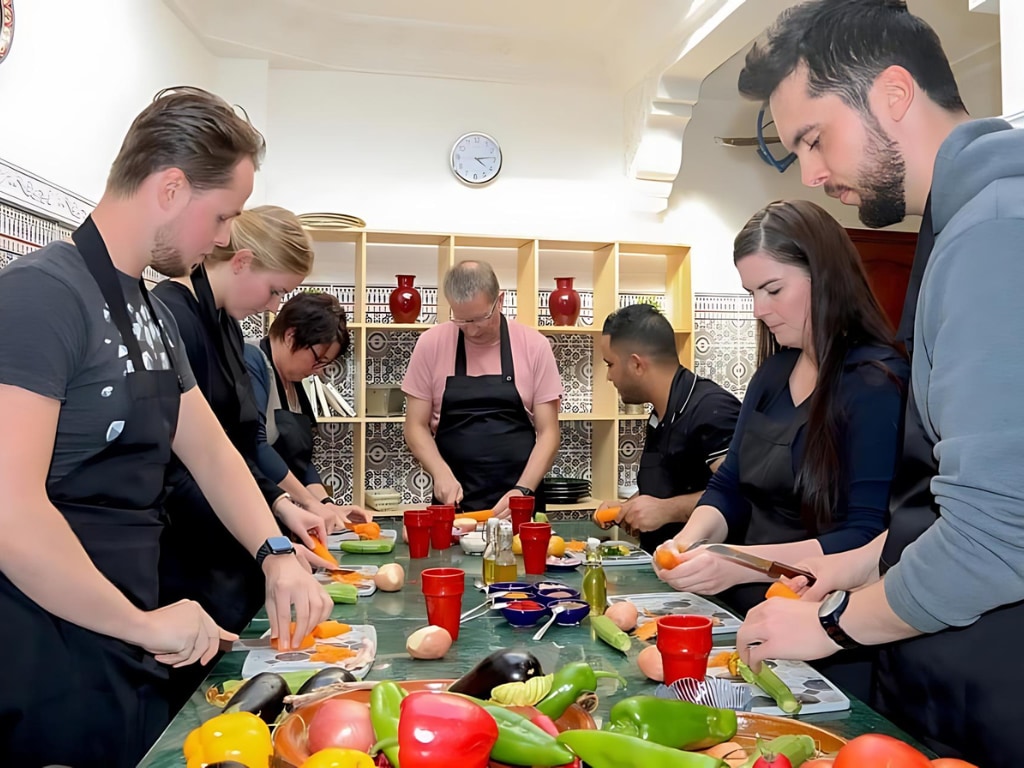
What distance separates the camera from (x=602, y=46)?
527 centimetres

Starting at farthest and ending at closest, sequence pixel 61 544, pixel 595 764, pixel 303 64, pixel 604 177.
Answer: pixel 604 177 < pixel 303 64 < pixel 61 544 < pixel 595 764

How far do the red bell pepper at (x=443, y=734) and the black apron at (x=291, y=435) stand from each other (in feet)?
8.69

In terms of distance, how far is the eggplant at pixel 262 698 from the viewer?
1.05 metres

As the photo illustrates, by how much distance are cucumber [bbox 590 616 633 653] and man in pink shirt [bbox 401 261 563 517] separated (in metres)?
2.11

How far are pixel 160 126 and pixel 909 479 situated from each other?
152 cm

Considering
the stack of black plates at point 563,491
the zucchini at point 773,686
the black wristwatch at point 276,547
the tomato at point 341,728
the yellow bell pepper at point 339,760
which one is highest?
the black wristwatch at point 276,547

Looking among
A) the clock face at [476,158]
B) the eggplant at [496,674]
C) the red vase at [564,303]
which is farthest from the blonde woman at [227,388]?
the clock face at [476,158]

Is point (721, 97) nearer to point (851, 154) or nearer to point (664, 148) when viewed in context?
point (664, 148)

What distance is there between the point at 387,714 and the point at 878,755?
1.58ft

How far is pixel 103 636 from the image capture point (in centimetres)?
141

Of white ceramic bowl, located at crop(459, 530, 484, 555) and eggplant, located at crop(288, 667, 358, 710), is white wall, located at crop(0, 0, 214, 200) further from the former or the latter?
eggplant, located at crop(288, 667, 358, 710)

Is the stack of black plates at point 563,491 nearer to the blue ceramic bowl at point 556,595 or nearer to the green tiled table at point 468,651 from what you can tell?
the green tiled table at point 468,651

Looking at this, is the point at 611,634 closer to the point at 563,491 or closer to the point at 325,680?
the point at 325,680

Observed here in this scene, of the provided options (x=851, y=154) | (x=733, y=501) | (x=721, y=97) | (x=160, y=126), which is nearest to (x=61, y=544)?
(x=160, y=126)
